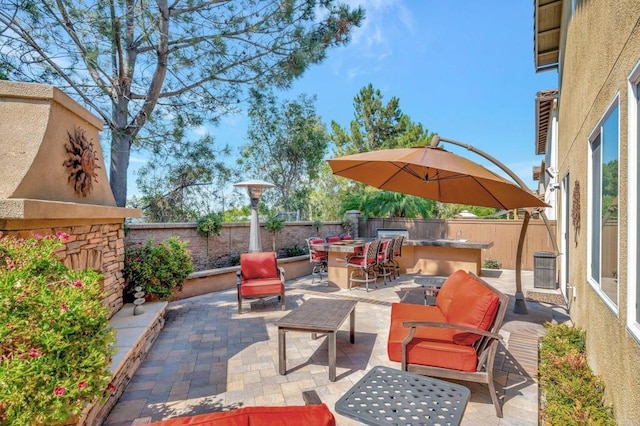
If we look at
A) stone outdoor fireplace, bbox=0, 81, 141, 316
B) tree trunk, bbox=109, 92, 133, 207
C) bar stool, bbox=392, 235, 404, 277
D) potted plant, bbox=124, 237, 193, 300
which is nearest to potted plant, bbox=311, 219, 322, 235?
bar stool, bbox=392, 235, 404, 277

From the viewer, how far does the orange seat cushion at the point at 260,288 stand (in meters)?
5.59

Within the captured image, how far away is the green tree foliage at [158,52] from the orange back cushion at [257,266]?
292cm

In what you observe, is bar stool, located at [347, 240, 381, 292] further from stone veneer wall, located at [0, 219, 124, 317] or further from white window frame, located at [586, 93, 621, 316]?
stone veneer wall, located at [0, 219, 124, 317]

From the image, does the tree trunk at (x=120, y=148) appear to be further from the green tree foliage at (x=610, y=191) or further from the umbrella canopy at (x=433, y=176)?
the green tree foliage at (x=610, y=191)

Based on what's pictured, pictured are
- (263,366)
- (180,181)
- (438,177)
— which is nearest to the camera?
(263,366)

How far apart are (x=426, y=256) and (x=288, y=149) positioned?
6972 millimetres

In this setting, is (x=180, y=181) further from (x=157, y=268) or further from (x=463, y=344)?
(x=463, y=344)

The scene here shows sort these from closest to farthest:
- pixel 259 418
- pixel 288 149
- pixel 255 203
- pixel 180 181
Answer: pixel 259 418 → pixel 255 203 → pixel 180 181 → pixel 288 149

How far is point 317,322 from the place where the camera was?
3.47 meters

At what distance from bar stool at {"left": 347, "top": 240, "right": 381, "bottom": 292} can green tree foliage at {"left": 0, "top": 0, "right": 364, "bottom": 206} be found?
402cm

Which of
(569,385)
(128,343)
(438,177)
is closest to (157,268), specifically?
(128,343)

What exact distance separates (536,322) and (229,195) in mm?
8099

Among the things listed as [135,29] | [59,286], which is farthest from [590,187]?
[135,29]

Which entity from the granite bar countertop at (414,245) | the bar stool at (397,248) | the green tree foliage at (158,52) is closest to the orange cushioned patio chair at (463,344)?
the granite bar countertop at (414,245)
